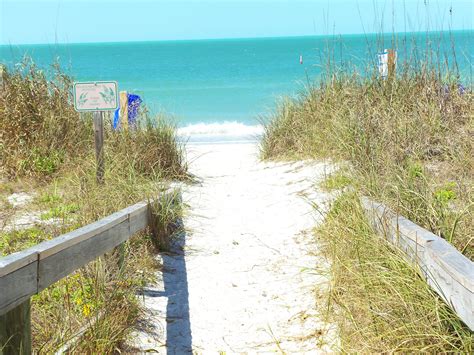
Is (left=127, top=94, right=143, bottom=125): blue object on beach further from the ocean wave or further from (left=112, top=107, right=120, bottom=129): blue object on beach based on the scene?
the ocean wave

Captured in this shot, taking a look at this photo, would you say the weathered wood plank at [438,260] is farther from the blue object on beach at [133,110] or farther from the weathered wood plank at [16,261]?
the blue object on beach at [133,110]

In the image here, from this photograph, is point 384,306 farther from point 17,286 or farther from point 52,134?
point 52,134

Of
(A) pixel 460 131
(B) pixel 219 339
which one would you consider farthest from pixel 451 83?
(B) pixel 219 339

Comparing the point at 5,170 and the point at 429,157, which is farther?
the point at 5,170

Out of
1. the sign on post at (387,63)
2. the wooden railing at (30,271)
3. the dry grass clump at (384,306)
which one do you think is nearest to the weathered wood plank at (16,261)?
the wooden railing at (30,271)

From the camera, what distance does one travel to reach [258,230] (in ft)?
21.4

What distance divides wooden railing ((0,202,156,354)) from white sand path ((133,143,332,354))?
706mm

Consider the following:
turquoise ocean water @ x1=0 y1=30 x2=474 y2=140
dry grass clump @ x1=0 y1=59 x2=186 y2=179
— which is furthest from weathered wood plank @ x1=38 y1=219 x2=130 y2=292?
turquoise ocean water @ x1=0 y1=30 x2=474 y2=140

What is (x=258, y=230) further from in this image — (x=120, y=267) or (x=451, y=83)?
(x=451, y=83)

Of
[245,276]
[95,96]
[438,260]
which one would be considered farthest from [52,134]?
[438,260]

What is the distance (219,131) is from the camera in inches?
838

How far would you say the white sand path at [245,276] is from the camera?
4160mm

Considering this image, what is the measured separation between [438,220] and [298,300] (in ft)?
3.85

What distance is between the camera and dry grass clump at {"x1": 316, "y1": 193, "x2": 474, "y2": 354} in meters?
3.25
